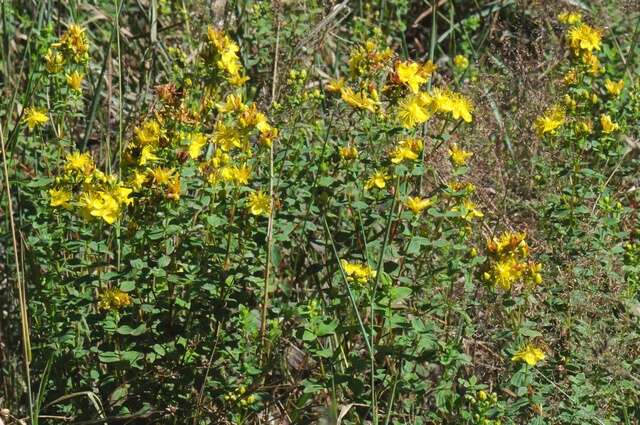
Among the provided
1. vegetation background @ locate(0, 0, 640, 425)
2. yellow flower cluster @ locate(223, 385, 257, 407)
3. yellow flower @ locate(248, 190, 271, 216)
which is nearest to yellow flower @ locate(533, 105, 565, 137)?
vegetation background @ locate(0, 0, 640, 425)

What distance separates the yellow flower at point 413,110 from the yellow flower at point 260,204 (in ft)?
1.16

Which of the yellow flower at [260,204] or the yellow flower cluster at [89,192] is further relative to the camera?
the yellow flower at [260,204]

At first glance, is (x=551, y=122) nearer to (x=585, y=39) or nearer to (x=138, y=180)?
(x=585, y=39)

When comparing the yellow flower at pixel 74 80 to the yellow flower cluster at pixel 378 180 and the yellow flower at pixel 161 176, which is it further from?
the yellow flower cluster at pixel 378 180

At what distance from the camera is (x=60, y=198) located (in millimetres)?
2426

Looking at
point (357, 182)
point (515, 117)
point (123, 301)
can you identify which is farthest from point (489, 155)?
point (123, 301)

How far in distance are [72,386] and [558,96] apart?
5.10ft

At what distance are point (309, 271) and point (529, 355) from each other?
2.20ft

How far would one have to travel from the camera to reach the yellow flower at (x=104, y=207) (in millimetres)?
2309

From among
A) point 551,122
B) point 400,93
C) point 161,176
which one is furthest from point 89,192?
point 551,122

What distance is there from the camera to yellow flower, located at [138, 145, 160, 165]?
2.36 m

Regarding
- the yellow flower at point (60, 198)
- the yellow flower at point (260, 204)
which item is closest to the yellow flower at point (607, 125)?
the yellow flower at point (260, 204)

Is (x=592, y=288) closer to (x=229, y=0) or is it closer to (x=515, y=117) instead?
(x=515, y=117)

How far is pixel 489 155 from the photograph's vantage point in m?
3.06
